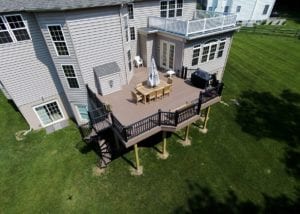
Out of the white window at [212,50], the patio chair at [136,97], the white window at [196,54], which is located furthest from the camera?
the white window at [212,50]

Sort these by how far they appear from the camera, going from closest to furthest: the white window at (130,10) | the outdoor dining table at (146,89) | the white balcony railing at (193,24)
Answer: the outdoor dining table at (146,89)
the white balcony railing at (193,24)
the white window at (130,10)

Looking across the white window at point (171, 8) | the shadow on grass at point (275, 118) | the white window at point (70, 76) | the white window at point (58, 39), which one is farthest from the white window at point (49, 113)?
the shadow on grass at point (275, 118)

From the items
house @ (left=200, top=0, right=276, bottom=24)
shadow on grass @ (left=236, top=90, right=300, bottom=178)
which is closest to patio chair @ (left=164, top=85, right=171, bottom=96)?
shadow on grass @ (left=236, top=90, right=300, bottom=178)

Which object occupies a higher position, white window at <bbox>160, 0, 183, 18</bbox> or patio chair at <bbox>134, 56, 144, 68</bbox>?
white window at <bbox>160, 0, 183, 18</bbox>

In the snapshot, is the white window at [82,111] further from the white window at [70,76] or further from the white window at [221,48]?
the white window at [221,48]

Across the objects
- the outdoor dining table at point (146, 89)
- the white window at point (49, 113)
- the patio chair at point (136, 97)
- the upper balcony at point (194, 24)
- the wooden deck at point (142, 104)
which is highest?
the upper balcony at point (194, 24)

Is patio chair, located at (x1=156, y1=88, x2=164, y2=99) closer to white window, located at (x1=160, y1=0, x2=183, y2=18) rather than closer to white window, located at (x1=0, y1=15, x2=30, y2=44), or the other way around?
white window, located at (x1=160, y1=0, x2=183, y2=18)
